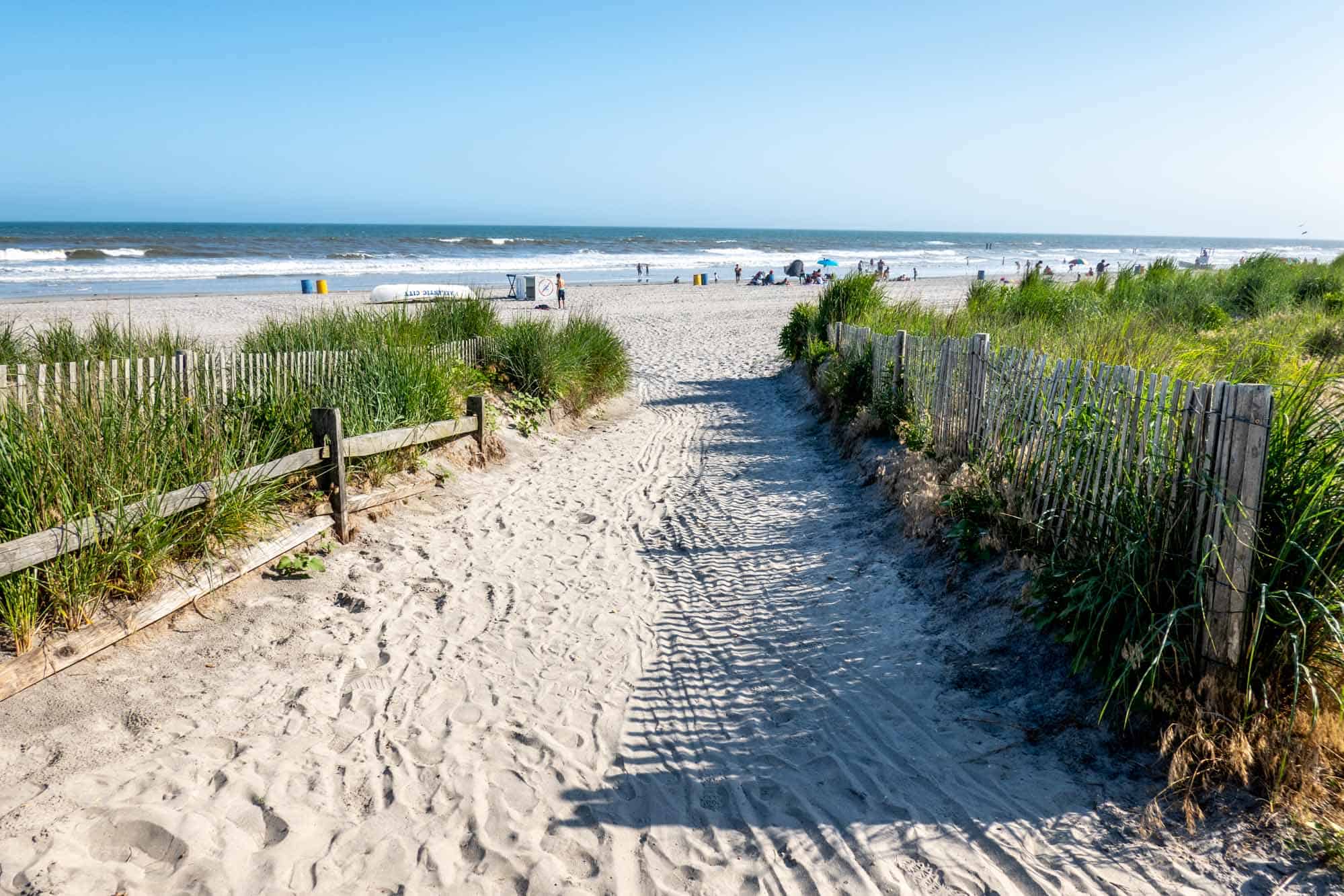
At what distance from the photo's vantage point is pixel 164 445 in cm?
496

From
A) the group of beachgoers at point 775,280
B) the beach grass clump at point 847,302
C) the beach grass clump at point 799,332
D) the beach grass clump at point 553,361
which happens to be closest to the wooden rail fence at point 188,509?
the beach grass clump at point 553,361

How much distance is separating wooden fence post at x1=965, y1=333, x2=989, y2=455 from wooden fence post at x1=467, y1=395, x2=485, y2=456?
15.3 ft

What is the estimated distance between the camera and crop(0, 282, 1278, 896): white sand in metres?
2.98

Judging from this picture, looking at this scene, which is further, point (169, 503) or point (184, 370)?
point (184, 370)

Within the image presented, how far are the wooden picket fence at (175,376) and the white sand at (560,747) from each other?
148 cm

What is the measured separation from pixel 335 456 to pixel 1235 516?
17.7ft

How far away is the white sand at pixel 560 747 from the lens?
2984 millimetres

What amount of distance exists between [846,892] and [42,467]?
14.4ft

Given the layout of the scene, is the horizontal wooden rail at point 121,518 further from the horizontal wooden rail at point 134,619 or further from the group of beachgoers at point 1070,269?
the group of beachgoers at point 1070,269

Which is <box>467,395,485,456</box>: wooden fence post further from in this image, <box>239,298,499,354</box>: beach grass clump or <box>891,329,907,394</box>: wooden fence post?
<box>891,329,907,394</box>: wooden fence post

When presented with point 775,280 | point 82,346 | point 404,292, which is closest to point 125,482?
point 82,346

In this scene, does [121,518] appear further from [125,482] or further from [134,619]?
[134,619]

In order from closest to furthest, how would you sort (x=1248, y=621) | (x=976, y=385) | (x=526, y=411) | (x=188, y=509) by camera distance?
(x=1248, y=621), (x=188, y=509), (x=976, y=385), (x=526, y=411)

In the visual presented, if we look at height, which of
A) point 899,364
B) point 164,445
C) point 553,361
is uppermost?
point 899,364
